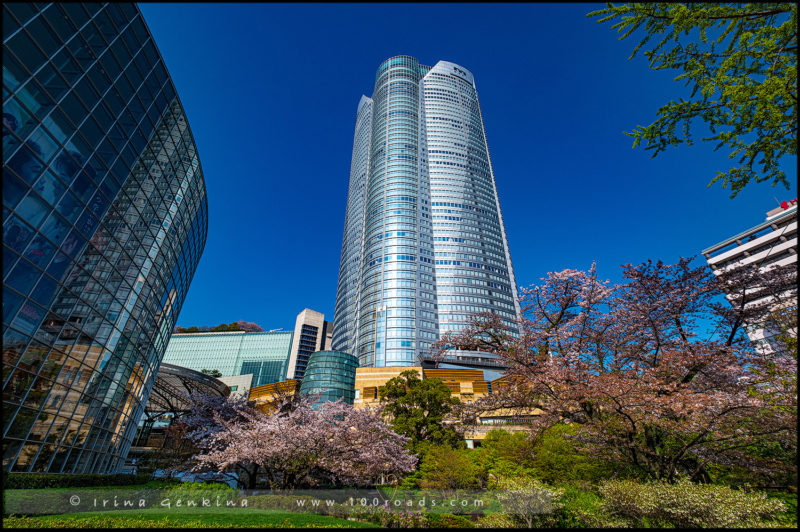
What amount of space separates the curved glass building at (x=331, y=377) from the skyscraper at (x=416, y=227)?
18.9 metres

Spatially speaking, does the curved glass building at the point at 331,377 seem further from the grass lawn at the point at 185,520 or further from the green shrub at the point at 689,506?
the green shrub at the point at 689,506

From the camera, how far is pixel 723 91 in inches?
384

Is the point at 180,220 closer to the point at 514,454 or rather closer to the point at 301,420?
the point at 301,420

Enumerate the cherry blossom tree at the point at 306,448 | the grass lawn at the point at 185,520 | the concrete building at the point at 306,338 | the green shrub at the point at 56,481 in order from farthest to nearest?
the concrete building at the point at 306,338, the cherry blossom tree at the point at 306,448, the green shrub at the point at 56,481, the grass lawn at the point at 185,520

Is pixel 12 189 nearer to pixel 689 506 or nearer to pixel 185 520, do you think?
pixel 185 520

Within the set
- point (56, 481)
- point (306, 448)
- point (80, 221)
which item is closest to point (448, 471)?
point (306, 448)

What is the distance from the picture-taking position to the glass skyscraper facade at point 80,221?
55.5ft

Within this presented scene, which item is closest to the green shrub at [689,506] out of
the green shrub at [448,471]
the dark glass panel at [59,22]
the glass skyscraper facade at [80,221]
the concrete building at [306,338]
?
the green shrub at [448,471]

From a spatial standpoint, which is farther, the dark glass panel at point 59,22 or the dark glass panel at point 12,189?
the dark glass panel at point 59,22

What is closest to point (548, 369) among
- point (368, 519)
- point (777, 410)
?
point (777, 410)

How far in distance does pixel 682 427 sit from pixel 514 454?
14.4 m

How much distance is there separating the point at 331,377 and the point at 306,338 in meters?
67.1

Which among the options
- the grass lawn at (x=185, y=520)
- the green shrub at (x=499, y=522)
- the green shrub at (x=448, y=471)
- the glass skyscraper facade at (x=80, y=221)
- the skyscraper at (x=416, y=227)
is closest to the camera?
the grass lawn at (x=185, y=520)

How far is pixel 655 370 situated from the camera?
13555 millimetres
